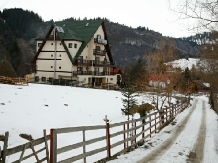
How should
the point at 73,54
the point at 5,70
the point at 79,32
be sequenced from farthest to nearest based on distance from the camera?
1. the point at 79,32
2. the point at 73,54
3. the point at 5,70

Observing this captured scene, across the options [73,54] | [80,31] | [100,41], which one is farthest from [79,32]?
[73,54]

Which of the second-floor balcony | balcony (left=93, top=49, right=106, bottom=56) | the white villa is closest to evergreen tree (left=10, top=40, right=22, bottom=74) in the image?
the white villa

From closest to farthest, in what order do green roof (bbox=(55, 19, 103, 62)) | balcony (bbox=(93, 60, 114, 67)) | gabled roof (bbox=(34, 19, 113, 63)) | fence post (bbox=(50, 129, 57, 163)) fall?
1. fence post (bbox=(50, 129, 57, 163))
2. gabled roof (bbox=(34, 19, 113, 63))
3. green roof (bbox=(55, 19, 103, 62))
4. balcony (bbox=(93, 60, 114, 67))

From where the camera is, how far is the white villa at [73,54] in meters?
43.4

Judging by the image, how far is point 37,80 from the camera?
149 feet

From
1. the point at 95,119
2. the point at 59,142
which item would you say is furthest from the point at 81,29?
the point at 59,142

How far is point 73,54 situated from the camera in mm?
43781

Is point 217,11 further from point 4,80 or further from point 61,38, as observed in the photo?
point 61,38

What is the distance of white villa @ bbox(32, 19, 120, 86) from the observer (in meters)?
43.4

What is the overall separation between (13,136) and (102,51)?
39.6 meters

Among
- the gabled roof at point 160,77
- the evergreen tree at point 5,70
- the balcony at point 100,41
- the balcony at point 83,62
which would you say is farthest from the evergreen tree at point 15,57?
the gabled roof at point 160,77

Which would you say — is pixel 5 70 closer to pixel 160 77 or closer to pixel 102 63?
pixel 160 77

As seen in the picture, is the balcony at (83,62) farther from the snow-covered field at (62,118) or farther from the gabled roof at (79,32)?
the snow-covered field at (62,118)

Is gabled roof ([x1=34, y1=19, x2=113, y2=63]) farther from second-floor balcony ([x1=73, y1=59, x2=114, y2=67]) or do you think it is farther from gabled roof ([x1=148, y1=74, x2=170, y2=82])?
gabled roof ([x1=148, y1=74, x2=170, y2=82])
